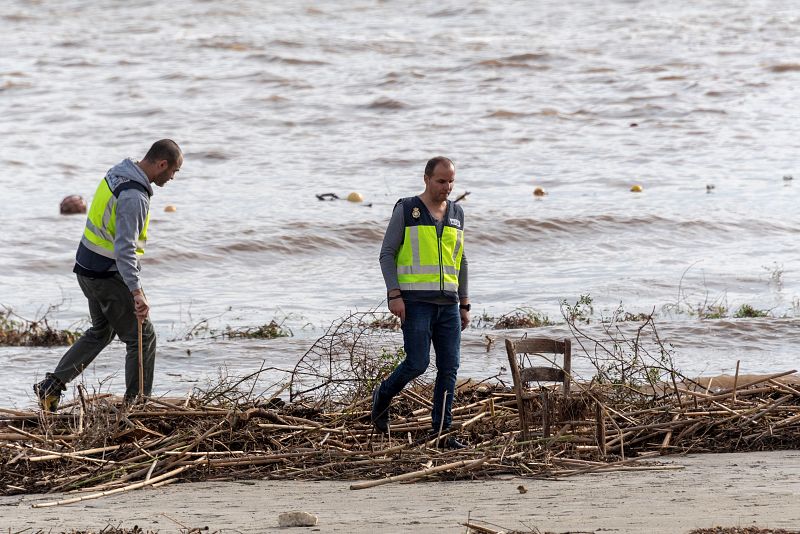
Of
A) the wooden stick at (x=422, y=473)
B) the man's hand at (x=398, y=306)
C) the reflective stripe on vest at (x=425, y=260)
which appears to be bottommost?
the wooden stick at (x=422, y=473)

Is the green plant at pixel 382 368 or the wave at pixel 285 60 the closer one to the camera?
the green plant at pixel 382 368

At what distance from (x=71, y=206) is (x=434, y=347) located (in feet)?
44.3

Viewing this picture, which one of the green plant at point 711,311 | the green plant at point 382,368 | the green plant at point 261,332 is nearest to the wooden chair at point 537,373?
the green plant at point 382,368

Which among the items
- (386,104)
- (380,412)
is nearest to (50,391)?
(380,412)

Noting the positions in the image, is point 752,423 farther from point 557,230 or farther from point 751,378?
point 557,230

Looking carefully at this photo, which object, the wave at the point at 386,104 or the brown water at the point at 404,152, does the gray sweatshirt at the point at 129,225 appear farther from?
the wave at the point at 386,104

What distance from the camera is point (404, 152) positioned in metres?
24.7

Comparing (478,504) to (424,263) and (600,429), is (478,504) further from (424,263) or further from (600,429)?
(424,263)

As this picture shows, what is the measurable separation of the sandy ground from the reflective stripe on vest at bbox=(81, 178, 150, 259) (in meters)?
1.71

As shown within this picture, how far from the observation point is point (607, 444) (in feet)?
22.2

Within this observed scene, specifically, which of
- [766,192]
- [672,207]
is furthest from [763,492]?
[766,192]

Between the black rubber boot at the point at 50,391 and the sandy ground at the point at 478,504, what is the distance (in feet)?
5.17

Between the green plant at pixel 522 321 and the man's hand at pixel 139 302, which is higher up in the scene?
the man's hand at pixel 139 302

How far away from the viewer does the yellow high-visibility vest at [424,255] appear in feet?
21.9
